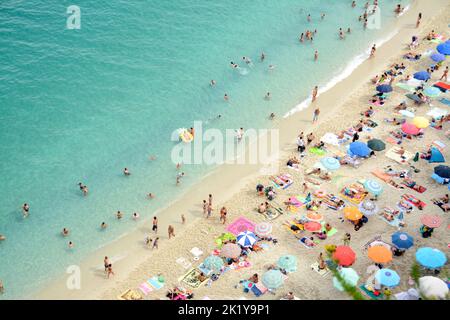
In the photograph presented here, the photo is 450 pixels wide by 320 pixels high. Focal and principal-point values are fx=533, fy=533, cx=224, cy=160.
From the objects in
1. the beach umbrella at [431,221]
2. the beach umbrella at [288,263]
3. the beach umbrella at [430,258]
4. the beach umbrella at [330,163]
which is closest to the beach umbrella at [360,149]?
the beach umbrella at [330,163]

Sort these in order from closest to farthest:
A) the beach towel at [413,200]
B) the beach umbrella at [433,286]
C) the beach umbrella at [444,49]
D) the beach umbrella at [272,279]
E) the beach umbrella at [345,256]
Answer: the beach umbrella at [433,286]
the beach umbrella at [272,279]
the beach umbrella at [345,256]
the beach towel at [413,200]
the beach umbrella at [444,49]

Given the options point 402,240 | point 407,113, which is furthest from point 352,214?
point 407,113

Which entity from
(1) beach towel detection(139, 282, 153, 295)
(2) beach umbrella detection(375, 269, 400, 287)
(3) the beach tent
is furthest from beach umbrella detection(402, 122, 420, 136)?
(1) beach towel detection(139, 282, 153, 295)

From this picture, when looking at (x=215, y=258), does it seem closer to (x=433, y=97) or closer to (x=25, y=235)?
(x=25, y=235)

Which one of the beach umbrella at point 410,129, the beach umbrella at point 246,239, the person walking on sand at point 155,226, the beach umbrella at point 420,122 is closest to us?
the beach umbrella at point 246,239

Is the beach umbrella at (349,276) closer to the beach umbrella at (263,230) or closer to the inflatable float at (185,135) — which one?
the beach umbrella at (263,230)
